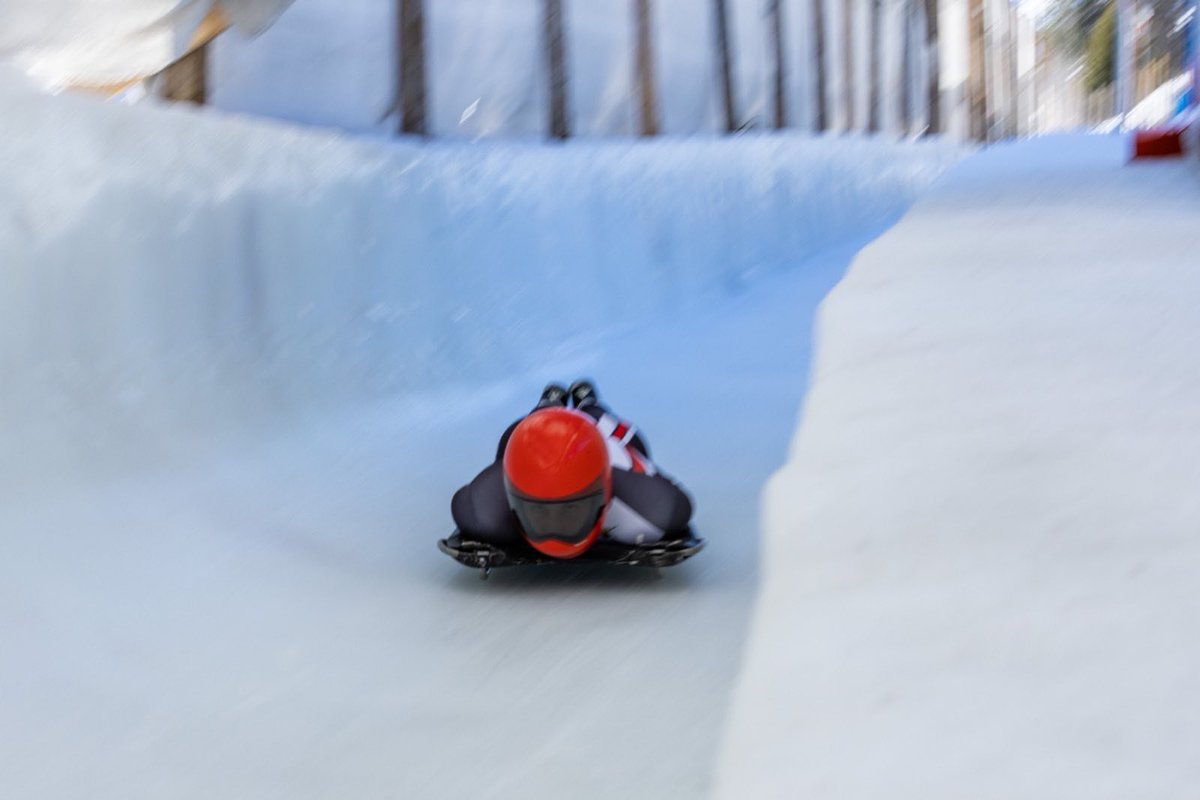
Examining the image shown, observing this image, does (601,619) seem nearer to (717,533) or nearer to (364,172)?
(717,533)

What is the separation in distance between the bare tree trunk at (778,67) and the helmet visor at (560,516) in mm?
7222

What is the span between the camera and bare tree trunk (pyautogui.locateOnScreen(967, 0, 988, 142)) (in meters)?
16.4

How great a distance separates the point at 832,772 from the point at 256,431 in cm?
268

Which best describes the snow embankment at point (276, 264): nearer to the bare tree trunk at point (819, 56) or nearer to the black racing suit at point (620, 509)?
the black racing suit at point (620, 509)

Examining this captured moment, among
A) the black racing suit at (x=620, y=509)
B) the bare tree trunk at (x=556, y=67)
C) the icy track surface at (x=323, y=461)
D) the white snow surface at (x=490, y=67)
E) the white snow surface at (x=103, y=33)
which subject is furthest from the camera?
the bare tree trunk at (x=556, y=67)

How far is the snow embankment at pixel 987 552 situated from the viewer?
1.04 metres

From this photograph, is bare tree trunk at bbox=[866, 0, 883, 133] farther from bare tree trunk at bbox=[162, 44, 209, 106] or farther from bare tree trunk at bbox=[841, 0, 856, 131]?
bare tree trunk at bbox=[162, 44, 209, 106]

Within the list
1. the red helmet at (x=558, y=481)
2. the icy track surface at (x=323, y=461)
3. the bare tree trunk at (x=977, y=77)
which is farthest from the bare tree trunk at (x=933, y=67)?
the red helmet at (x=558, y=481)

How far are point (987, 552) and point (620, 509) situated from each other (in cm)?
130

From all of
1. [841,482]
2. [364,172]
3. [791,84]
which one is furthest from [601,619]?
[791,84]

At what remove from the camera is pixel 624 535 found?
8.62 ft

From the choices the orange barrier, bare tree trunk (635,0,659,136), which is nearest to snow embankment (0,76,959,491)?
bare tree trunk (635,0,659,136)

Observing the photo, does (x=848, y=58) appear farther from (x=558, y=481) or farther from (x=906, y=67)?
(x=558, y=481)

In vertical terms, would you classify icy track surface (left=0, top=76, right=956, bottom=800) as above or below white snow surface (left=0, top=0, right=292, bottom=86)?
below
